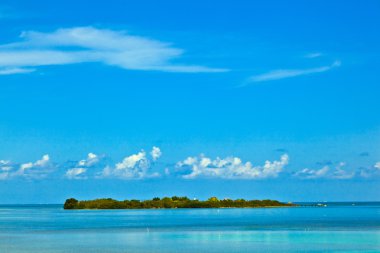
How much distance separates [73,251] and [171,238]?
608 inches

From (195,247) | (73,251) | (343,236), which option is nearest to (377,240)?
(343,236)

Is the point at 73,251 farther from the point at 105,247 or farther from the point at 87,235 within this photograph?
the point at 87,235

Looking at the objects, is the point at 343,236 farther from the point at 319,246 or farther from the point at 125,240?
the point at 125,240

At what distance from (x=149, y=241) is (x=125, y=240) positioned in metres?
2.51

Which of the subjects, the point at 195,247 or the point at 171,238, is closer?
the point at 195,247

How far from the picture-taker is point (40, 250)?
52.7 meters

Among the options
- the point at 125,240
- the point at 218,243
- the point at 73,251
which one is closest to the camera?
the point at 73,251

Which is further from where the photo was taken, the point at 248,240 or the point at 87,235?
the point at 87,235

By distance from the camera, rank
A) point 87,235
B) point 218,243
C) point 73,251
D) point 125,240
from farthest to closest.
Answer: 1. point 87,235
2. point 125,240
3. point 218,243
4. point 73,251

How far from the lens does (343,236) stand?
65.6 meters

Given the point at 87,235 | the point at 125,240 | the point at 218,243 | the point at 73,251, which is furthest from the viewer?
the point at 87,235

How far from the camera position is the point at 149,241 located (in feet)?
202

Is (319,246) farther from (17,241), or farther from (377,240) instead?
(17,241)

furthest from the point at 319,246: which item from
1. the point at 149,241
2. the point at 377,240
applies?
the point at 149,241
